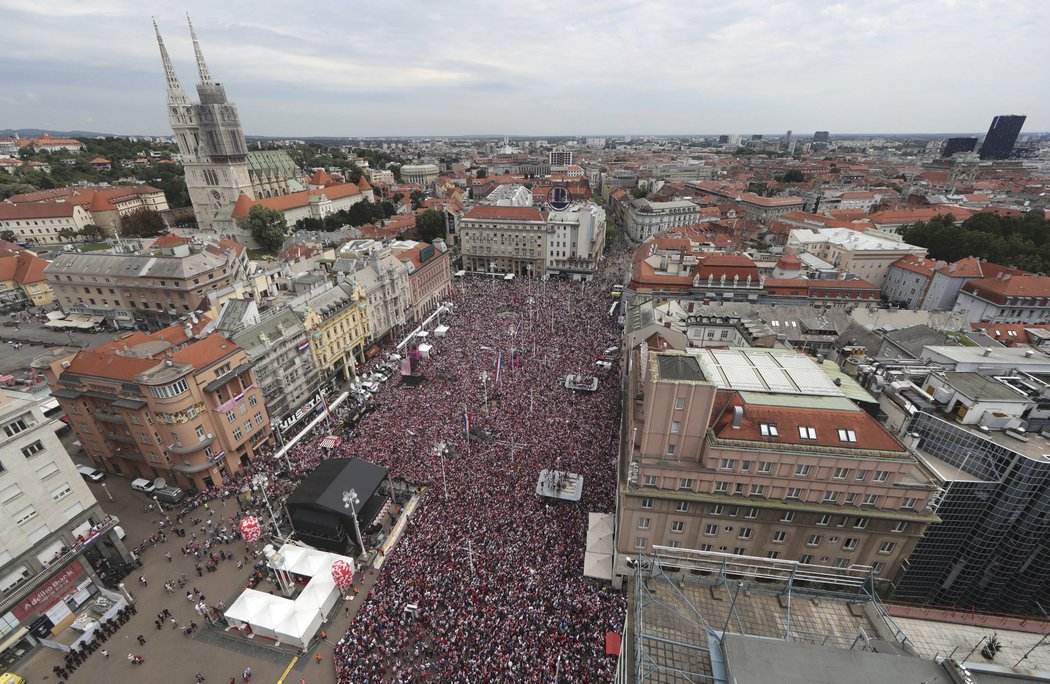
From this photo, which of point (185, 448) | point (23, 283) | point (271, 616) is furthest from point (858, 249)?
point (23, 283)

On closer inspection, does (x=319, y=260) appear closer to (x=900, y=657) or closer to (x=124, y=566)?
(x=124, y=566)

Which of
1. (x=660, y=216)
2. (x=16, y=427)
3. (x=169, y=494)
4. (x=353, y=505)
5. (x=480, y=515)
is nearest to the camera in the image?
(x=16, y=427)

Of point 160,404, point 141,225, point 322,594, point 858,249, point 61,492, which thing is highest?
point 858,249

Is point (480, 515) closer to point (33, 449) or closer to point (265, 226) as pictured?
point (33, 449)

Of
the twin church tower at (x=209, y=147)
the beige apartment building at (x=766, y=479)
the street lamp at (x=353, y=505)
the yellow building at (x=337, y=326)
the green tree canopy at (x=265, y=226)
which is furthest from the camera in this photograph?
the twin church tower at (x=209, y=147)

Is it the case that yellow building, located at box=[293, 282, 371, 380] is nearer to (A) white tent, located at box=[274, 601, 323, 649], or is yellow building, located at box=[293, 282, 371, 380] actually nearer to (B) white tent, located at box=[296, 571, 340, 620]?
(B) white tent, located at box=[296, 571, 340, 620]

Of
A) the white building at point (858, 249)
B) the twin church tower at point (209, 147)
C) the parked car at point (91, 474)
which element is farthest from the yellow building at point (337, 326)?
the white building at point (858, 249)

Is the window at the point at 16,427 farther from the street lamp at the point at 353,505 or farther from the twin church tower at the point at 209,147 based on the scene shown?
the twin church tower at the point at 209,147
